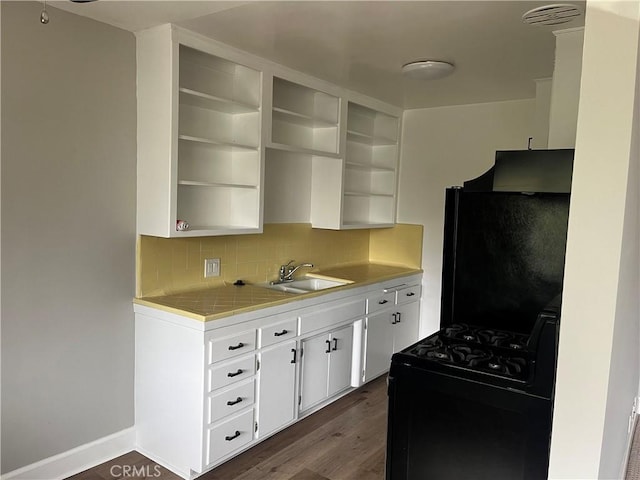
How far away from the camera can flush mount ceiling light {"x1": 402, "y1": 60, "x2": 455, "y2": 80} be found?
9.46 feet

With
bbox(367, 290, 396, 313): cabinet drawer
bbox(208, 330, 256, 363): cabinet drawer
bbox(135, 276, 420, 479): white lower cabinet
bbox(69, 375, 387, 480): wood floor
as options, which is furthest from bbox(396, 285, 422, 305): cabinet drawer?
bbox(208, 330, 256, 363): cabinet drawer

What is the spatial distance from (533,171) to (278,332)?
1632 millimetres

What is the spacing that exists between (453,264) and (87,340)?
1993 millimetres

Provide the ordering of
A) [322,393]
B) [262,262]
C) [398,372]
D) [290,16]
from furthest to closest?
[262,262]
[322,393]
[290,16]
[398,372]

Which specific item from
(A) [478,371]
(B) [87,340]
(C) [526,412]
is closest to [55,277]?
(B) [87,340]

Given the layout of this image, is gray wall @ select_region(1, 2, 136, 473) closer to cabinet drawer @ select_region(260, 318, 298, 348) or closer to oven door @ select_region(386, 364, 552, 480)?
cabinet drawer @ select_region(260, 318, 298, 348)

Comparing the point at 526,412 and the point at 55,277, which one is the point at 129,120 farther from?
the point at 526,412

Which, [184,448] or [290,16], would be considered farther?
[184,448]

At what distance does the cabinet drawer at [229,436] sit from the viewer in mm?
2494

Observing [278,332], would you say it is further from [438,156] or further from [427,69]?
[438,156]

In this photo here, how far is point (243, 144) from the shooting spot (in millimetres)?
2973

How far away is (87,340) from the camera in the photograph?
2.53 metres

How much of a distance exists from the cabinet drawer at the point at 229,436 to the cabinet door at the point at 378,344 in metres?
1.25

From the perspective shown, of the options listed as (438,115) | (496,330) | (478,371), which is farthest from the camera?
(438,115)
